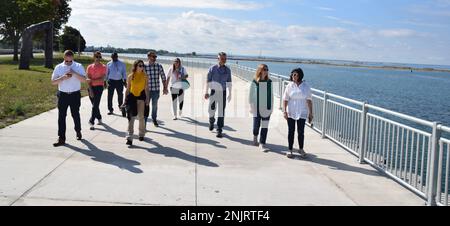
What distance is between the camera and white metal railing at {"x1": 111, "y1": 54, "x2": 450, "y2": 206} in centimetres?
592

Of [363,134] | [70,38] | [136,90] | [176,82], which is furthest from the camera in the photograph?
[70,38]

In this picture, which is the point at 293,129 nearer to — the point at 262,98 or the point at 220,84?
the point at 262,98

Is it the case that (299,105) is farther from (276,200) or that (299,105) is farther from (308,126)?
(308,126)

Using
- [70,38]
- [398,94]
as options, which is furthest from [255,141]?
[70,38]

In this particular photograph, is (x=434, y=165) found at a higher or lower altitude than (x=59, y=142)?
higher

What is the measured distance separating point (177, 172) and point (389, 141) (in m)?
3.30

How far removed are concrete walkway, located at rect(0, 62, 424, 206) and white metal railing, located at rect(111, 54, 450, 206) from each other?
0.21 meters

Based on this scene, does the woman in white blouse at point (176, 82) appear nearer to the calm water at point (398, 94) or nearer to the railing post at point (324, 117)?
the railing post at point (324, 117)

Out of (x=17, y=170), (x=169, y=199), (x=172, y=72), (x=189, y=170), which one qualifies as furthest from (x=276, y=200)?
(x=172, y=72)

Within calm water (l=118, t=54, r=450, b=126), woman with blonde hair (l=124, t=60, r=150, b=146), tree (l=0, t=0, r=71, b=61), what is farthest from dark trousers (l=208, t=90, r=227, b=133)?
tree (l=0, t=0, r=71, b=61)

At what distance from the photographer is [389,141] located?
7586mm

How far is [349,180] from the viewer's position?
7145 millimetres

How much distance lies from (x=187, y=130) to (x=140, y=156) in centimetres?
301

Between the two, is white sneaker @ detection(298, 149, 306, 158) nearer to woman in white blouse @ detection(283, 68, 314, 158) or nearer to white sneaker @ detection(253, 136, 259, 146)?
woman in white blouse @ detection(283, 68, 314, 158)
